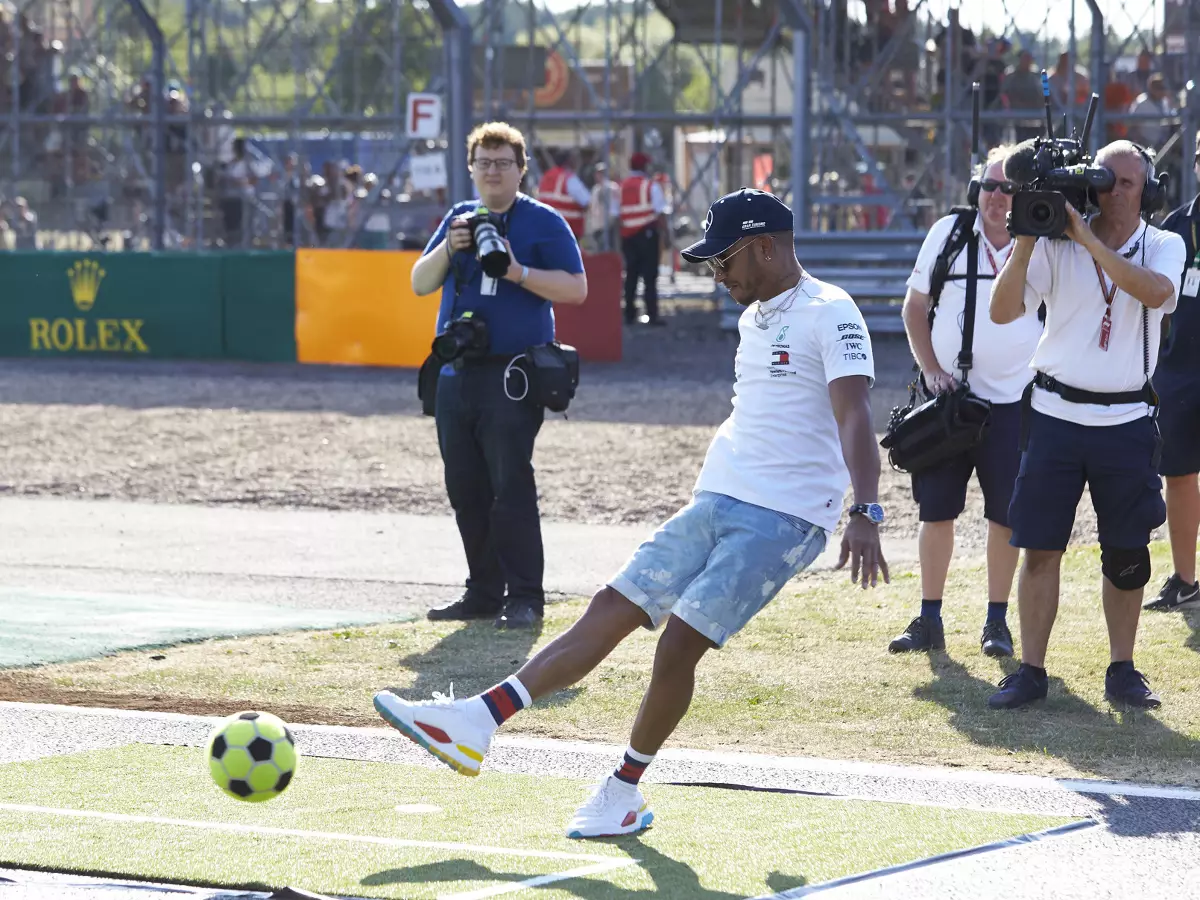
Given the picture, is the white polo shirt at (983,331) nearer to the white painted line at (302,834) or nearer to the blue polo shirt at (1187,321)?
the blue polo shirt at (1187,321)

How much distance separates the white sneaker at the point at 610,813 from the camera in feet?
16.8

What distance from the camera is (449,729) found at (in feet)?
16.7

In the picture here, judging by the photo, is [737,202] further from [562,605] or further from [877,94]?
[877,94]

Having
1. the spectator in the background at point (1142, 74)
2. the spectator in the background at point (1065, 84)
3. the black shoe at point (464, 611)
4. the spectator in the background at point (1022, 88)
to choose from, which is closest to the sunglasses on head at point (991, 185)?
the black shoe at point (464, 611)

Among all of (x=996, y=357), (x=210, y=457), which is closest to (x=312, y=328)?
(x=210, y=457)

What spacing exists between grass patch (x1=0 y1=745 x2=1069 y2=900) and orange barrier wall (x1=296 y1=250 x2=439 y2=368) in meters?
13.2

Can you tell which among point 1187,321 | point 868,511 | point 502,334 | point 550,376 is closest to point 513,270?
point 502,334

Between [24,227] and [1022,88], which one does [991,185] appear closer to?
[1022,88]

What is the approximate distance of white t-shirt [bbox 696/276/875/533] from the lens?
5227 millimetres

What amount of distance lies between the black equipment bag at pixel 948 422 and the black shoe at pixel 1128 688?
1.05m

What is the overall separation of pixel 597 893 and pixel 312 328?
1550 centimetres

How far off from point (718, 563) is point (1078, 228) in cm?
178

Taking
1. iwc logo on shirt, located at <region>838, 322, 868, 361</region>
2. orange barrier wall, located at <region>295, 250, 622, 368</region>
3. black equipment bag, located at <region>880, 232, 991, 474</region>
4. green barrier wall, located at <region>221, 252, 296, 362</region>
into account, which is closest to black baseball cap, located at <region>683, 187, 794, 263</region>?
iwc logo on shirt, located at <region>838, 322, 868, 361</region>

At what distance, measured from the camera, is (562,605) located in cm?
880
